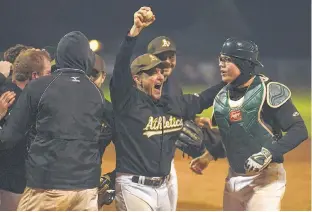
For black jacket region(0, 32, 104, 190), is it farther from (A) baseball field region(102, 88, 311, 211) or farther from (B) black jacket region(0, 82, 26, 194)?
(A) baseball field region(102, 88, 311, 211)

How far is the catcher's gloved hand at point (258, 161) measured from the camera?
3115mm

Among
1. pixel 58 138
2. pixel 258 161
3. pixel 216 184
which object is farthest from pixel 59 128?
pixel 216 184

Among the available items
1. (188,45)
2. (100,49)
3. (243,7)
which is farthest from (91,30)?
(243,7)

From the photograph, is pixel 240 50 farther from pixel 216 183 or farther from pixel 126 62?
pixel 216 183

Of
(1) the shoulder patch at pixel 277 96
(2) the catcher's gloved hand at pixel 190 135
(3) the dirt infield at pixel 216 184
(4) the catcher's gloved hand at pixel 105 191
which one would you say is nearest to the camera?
(1) the shoulder patch at pixel 277 96

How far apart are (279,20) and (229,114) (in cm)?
808

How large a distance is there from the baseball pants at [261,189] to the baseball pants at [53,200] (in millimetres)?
1113

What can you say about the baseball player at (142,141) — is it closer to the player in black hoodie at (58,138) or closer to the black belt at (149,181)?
the black belt at (149,181)

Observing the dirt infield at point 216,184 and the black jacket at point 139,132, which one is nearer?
the black jacket at point 139,132

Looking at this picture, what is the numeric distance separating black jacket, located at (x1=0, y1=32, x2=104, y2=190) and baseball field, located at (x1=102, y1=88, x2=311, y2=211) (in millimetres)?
2873

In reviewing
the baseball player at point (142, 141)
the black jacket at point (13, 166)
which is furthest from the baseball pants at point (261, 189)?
the black jacket at point (13, 166)

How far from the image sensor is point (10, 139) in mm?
2666

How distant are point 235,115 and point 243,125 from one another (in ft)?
0.26

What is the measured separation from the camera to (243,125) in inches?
131
